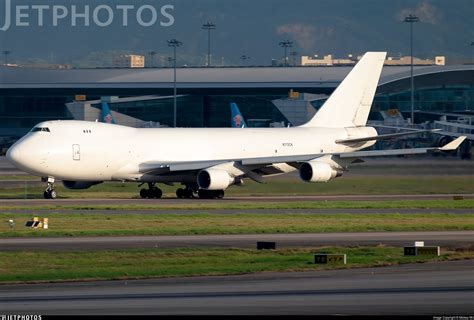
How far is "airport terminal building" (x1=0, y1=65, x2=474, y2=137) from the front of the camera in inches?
Result: 5925

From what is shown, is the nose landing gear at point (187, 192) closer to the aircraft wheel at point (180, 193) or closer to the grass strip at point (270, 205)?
the aircraft wheel at point (180, 193)

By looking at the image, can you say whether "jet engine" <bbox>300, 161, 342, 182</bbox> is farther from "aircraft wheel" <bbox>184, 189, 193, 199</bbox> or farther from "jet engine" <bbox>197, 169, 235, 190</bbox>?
"aircraft wheel" <bbox>184, 189, 193, 199</bbox>

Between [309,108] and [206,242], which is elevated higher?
[309,108]

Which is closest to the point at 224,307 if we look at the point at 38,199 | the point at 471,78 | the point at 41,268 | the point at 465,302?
the point at 465,302

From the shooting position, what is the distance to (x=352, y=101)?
7412 cm

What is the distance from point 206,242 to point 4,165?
5534 cm

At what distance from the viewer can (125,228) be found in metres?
46.7

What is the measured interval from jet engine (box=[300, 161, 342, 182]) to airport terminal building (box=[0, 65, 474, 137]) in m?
77.9

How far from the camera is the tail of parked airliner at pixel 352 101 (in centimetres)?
7388

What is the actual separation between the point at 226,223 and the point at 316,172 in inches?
681

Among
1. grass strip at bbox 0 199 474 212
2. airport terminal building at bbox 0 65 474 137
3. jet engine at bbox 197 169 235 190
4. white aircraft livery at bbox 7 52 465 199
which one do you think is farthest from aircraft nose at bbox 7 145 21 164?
airport terminal building at bbox 0 65 474 137

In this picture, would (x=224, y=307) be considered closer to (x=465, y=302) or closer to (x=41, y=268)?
(x=465, y=302)

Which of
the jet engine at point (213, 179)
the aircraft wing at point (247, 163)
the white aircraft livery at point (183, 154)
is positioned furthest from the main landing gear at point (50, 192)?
the jet engine at point (213, 179)

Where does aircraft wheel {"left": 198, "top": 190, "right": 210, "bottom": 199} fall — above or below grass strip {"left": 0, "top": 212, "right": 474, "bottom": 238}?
above
